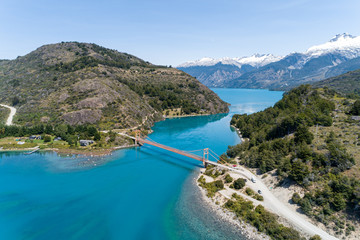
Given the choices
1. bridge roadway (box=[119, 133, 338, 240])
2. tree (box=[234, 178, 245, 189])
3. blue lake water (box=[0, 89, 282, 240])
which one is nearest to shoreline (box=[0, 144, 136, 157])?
blue lake water (box=[0, 89, 282, 240])

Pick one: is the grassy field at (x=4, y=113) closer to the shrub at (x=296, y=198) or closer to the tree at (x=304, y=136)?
the shrub at (x=296, y=198)

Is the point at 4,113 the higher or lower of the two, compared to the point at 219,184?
higher

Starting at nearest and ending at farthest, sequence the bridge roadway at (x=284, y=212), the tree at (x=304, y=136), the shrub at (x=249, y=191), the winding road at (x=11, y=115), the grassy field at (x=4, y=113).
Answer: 1. the bridge roadway at (x=284, y=212)
2. the shrub at (x=249, y=191)
3. the tree at (x=304, y=136)
4. the winding road at (x=11, y=115)
5. the grassy field at (x=4, y=113)

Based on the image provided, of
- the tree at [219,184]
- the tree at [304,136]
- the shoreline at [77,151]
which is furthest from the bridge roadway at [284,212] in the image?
the shoreline at [77,151]

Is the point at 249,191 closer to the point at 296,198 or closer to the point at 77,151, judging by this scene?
the point at 296,198

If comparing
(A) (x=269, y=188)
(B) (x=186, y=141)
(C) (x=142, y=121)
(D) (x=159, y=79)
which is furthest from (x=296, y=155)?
(D) (x=159, y=79)

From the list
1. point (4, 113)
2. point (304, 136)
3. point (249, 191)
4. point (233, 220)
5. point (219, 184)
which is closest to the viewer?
point (233, 220)

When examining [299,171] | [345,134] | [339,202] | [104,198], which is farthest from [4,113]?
[345,134]
